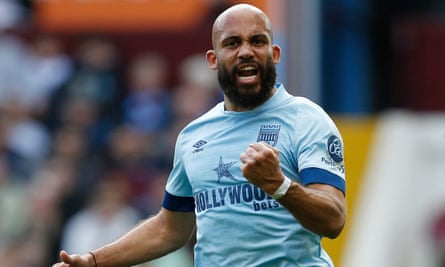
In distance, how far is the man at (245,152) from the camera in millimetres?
7016

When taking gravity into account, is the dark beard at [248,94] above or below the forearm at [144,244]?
above

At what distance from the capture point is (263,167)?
656 centimetres

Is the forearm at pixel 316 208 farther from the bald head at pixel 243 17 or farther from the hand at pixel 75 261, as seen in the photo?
the hand at pixel 75 261

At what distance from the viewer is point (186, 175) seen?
7.71 meters

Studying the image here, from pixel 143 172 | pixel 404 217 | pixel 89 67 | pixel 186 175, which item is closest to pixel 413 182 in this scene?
pixel 404 217

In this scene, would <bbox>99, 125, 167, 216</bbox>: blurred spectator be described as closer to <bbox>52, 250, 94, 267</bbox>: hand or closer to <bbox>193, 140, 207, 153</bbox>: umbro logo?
<bbox>52, 250, 94, 267</bbox>: hand

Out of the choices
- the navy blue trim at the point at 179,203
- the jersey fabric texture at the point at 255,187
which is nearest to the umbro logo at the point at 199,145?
the jersey fabric texture at the point at 255,187

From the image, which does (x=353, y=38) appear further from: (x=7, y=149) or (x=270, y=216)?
(x=270, y=216)

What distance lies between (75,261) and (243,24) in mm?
1527

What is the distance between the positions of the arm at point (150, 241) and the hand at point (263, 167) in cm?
136

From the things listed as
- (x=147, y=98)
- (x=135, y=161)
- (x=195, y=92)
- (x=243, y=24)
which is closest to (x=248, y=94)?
(x=243, y=24)

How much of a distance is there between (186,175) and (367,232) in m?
7.99

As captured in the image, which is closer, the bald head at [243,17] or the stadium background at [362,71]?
the bald head at [243,17]

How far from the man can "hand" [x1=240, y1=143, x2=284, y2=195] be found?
0.74ft
